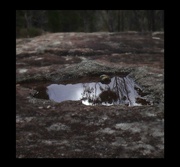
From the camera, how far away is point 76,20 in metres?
43.8

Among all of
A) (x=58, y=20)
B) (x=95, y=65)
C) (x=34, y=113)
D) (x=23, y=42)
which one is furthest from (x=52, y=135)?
(x=58, y=20)

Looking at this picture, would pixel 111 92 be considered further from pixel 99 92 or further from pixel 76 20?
pixel 76 20

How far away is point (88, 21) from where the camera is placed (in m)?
42.9

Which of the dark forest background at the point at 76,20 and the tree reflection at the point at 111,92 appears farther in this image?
the dark forest background at the point at 76,20

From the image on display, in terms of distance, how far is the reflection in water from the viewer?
13.4m

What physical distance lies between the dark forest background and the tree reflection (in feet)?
66.2

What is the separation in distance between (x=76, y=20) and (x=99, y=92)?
30.7m

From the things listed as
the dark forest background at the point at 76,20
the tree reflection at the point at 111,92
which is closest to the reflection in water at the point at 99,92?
the tree reflection at the point at 111,92

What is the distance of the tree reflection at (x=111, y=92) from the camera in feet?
43.7

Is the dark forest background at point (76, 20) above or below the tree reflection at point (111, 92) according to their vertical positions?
above

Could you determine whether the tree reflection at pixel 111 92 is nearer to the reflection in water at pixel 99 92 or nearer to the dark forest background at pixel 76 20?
the reflection in water at pixel 99 92

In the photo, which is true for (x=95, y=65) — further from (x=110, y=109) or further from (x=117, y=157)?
(x=117, y=157)

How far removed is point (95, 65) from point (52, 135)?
8251 mm

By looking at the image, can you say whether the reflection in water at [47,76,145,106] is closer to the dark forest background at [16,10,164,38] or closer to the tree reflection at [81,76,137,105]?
the tree reflection at [81,76,137,105]
